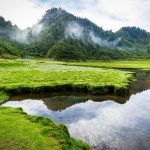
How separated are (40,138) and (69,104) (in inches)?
964

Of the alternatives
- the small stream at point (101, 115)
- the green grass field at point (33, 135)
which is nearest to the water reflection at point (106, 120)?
the small stream at point (101, 115)

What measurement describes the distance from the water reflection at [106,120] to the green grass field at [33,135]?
4200 mm

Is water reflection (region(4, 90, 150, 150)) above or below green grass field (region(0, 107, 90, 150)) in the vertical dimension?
below

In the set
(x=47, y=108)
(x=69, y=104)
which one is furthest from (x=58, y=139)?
(x=69, y=104)

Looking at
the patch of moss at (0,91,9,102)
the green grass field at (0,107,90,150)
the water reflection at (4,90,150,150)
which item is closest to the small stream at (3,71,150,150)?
the water reflection at (4,90,150,150)

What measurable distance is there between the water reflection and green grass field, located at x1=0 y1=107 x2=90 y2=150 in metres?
4.20

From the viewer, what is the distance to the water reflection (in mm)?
27752

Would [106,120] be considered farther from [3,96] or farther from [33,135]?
[3,96]

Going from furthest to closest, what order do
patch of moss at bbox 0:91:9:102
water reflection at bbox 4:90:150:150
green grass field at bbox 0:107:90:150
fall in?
patch of moss at bbox 0:91:9:102
water reflection at bbox 4:90:150:150
green grass field at bbox 0:107:90:150

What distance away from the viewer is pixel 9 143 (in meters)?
21.0

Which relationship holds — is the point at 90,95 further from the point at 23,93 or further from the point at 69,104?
the point at 23,93

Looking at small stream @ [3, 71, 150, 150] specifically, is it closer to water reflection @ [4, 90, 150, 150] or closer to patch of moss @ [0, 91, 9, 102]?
water reflection @ [4, 90, 150, 150]

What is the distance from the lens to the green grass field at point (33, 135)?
21.0 metres

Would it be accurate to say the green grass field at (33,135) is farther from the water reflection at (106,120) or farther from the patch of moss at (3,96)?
the patch of moss at (3,96)
